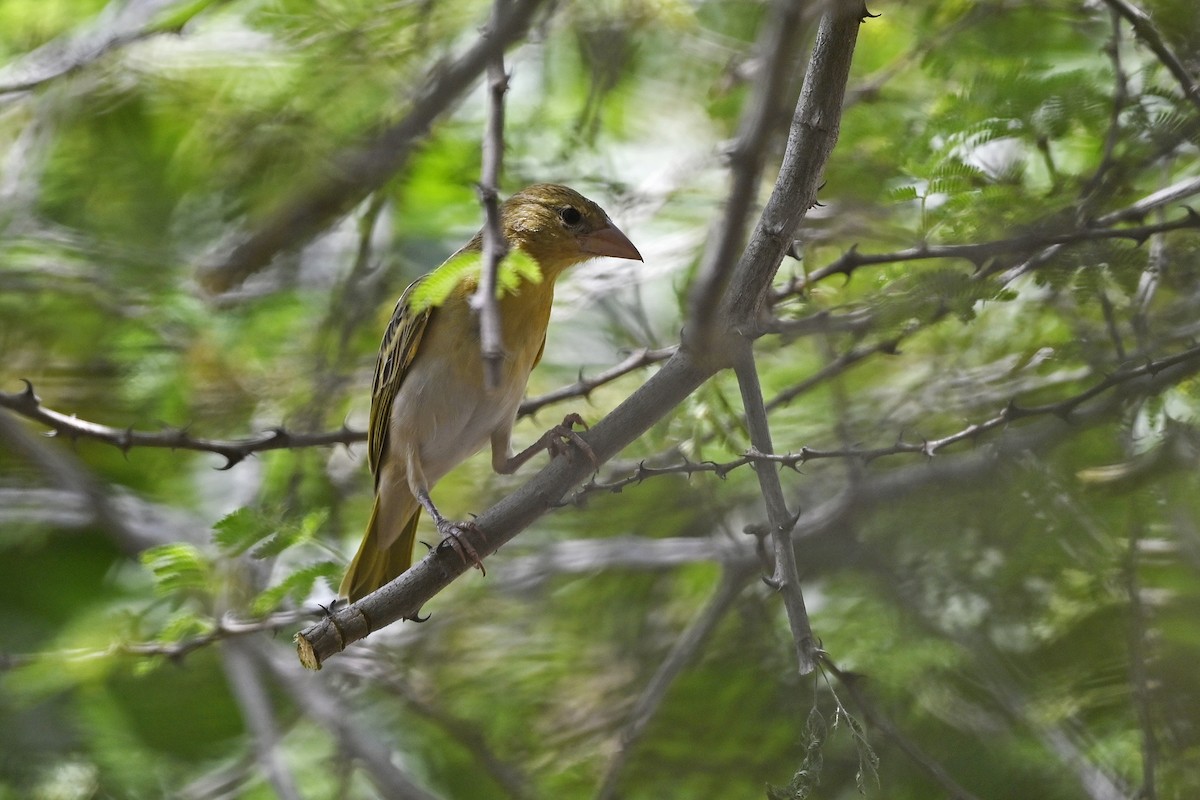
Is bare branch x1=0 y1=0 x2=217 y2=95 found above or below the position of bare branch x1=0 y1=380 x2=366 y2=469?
above

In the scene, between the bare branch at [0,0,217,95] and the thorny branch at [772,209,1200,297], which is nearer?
the thorny branch at [772,209,1200,297]

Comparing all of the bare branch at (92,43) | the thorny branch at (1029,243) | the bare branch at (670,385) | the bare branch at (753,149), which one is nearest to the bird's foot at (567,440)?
the bare branch at (670,385)

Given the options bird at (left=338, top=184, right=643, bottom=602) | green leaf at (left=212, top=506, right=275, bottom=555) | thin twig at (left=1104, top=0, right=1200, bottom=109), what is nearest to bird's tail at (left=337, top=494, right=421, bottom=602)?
bird at (left=338, top=184, right=643, bottom=602)

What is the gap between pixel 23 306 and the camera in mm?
5340

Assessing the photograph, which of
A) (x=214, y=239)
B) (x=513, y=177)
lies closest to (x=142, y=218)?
(x=214, y=239)

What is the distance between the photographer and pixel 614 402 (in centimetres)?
543

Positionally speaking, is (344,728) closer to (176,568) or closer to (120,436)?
(176,568)

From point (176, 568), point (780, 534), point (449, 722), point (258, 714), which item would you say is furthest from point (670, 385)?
point (258, 714)

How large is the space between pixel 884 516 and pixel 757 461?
1546mm

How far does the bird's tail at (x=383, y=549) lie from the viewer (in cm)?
424

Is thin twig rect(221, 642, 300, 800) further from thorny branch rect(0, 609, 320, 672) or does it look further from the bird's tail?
the bird's tail

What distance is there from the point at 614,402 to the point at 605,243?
1315 mm

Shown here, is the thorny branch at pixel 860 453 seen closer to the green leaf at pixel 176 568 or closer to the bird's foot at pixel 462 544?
the bird's foot at pixel 462 544

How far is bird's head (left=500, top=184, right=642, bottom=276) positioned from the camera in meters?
4.26
